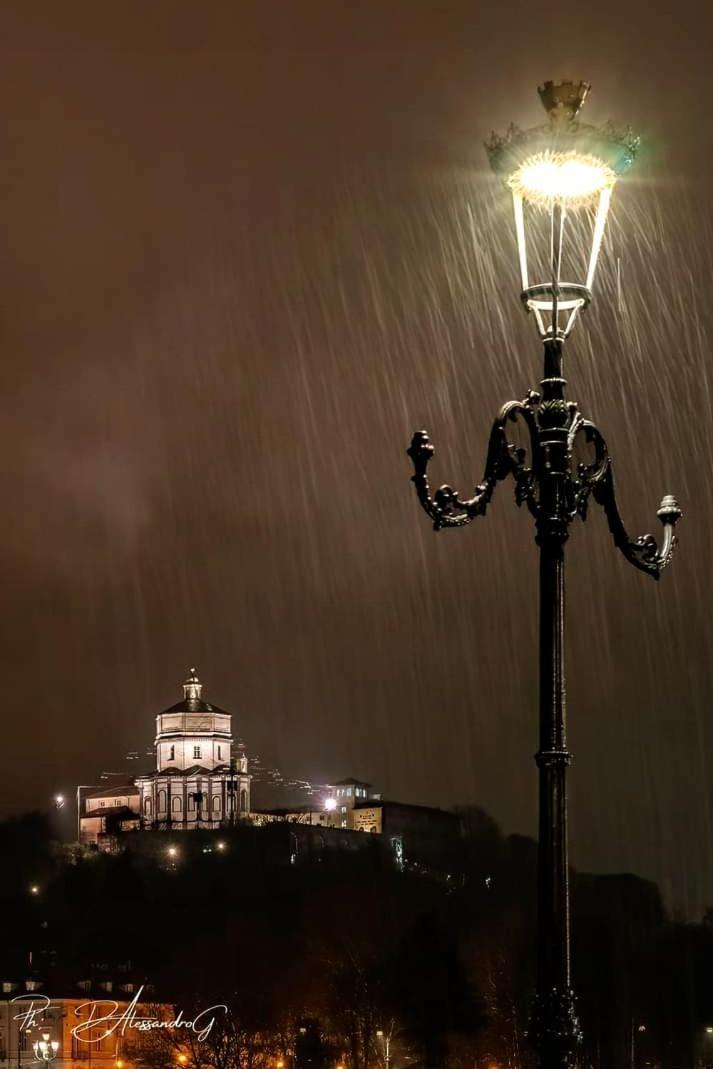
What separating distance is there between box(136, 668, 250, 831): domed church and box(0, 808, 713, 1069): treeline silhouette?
838 cm

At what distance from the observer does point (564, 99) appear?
8.65m

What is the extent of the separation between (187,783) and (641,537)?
14019 centimetres

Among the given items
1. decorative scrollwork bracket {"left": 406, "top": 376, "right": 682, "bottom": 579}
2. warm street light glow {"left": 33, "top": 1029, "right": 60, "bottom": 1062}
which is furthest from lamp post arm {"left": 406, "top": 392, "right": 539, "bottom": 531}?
warm street light glow {"left": 33, "top": 1029, "right": 60, "bottom": 1062}

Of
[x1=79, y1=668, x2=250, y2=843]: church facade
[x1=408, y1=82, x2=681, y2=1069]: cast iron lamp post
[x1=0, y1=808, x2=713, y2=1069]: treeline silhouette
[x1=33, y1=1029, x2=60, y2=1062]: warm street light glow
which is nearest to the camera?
[x1=408, y1=82, x2=681, y2=1069]: cast iron lamp post

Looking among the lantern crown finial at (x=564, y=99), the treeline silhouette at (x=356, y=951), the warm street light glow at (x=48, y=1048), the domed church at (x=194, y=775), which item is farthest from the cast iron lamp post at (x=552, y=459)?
the domed church at (x=194, y=775)

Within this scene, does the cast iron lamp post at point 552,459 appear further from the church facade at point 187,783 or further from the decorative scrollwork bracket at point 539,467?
the church facade at point 187,783

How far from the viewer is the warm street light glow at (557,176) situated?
28.4 feet

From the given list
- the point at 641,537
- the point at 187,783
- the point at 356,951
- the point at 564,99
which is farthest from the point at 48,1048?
the point at 564,99

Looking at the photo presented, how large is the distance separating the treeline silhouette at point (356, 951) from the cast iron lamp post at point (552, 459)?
55.2m

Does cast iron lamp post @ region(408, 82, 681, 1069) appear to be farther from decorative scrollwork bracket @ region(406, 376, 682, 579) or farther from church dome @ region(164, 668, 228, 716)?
church dome @ region(164, 668, 228, 716)

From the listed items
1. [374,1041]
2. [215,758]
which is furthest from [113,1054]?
[215,758]

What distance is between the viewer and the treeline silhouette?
77438 millimetres

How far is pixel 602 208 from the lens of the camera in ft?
28.3

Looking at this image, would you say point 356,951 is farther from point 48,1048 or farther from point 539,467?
point 539,467
